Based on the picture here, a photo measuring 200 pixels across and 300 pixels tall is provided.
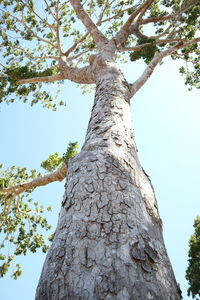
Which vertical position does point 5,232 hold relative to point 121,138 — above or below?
above

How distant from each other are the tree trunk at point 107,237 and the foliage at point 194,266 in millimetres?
6718

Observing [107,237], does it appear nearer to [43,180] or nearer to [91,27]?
[43,180]

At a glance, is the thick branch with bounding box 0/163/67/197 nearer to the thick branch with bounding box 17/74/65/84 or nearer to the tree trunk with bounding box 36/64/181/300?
the thick branch with bounding box 17/74/65/84

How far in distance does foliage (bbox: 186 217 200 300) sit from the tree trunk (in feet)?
22.0

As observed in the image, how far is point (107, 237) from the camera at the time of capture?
1.40 meters

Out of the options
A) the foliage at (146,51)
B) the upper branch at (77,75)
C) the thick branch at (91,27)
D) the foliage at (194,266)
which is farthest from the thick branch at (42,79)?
the foliage at (194,266)

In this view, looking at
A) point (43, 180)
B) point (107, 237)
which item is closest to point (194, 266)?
point (43, 180)

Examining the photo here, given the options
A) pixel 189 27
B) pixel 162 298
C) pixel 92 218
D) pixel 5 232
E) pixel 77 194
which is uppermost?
pixel 189 27

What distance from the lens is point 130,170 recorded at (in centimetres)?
206

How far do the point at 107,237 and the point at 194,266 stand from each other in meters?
7.59

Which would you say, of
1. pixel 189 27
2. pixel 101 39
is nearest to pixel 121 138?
pixel 101 39

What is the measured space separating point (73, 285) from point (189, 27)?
31.9 ft

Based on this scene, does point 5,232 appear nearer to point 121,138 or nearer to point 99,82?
point 99,82

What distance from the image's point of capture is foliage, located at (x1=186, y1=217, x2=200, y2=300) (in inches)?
289
